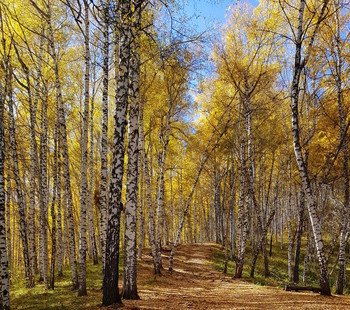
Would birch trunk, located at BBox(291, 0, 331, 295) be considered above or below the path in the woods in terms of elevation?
above

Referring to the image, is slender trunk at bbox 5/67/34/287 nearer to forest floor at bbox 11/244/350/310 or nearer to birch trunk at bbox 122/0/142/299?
forest floor at bbox 11/244/350/310

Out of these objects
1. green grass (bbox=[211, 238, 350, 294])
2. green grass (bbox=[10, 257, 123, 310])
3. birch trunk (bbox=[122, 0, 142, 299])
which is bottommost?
green grass (bbox=[211, 238, 350, 294])

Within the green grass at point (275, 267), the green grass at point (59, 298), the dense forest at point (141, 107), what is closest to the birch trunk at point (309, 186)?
the dense forest at point (141, 107)

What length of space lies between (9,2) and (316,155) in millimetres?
14252

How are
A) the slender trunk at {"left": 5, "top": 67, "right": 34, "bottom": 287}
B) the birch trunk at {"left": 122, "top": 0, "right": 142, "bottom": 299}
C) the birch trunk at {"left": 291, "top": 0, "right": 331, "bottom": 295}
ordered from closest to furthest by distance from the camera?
the birch trunk at {"left": 122, "top": 0, "right": 142, "bottom": 299} < the birch trunk at {"left": 291, "top": 0, "right": 331, "bottom": 295} < the slender trunk at {"left": 5, "top": 67, "right": 34, "bottom": 287}

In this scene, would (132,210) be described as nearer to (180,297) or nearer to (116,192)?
(116,192)

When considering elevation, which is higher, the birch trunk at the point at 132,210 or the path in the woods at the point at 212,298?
the birch trunk at the point at 132,210

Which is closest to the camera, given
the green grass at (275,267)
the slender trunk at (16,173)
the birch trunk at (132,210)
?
the birch trunk at (132,210)

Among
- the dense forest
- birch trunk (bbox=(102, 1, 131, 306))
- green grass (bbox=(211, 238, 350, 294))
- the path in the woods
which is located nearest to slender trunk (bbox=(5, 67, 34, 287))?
the dense forest

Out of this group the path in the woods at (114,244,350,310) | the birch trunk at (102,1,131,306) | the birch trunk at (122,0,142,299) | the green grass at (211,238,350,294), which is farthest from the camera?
the green grass at (211,238,350,294)

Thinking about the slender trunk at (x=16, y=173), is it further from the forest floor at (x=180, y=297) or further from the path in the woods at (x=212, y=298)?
the path in the woods at (x=212, y=298)

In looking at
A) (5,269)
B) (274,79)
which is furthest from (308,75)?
(5,269)

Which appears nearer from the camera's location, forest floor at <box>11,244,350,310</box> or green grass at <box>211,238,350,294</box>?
forest floor at <box>11,244,350,310</box>

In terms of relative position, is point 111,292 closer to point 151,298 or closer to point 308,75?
point 151,298
